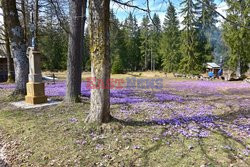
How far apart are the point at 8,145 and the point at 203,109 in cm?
579

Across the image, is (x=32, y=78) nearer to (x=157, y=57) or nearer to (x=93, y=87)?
(x=93, y=87)

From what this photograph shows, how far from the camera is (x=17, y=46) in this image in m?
8.80

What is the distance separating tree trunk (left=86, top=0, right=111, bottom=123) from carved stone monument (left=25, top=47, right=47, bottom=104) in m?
4.12

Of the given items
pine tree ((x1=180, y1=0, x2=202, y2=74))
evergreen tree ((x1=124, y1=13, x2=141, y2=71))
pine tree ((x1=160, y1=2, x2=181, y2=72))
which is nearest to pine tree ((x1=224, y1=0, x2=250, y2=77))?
pine tree ((x1=180, y1=0, x2=202, y2=74))

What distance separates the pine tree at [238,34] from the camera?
82.7 ft

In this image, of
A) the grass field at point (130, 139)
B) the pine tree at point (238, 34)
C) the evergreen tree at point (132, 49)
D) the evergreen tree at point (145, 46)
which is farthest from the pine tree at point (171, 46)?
the grass field at point (130, 139)

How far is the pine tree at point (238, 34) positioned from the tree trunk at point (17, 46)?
2386cm

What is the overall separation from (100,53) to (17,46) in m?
5.80

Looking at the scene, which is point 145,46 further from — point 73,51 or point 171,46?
point 73,51

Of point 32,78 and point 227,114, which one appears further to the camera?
point 32,78

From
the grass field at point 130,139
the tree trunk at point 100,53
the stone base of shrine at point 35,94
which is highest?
the tree trunk at point 100,53

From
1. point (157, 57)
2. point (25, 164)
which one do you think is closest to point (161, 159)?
point (25, 164)

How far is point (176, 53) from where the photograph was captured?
4128 cm

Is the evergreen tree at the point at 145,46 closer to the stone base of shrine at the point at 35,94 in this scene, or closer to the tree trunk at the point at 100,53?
the stone base of shrine at the point at 35,94
